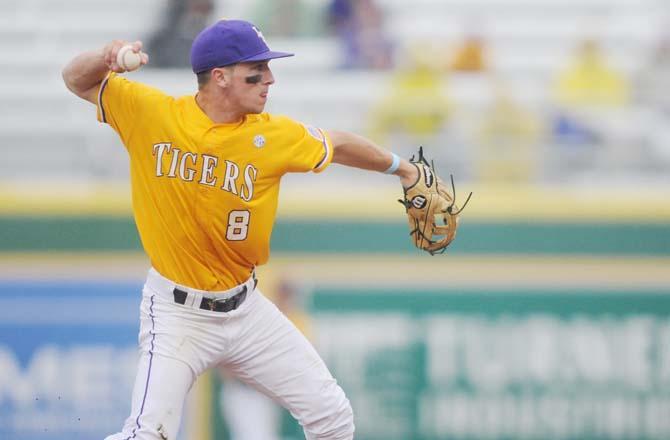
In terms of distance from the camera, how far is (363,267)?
376 inches

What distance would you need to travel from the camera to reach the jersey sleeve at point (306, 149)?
5152mm

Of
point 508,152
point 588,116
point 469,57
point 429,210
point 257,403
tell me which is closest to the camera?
point 429,210

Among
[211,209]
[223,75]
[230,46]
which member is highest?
[230,46]

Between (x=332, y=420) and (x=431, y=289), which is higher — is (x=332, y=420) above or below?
below

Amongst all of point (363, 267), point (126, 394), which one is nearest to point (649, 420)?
point (363, 267)

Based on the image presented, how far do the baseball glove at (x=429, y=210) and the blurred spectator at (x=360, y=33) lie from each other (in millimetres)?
4807

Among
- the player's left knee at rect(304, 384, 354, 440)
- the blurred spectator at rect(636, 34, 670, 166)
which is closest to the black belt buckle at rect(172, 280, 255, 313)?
the player's left knee at rect(304, 384, 354, 440)

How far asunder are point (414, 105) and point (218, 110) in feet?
15.9

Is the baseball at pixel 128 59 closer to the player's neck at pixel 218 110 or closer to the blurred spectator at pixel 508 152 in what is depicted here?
the player's neck at pixel 218 110

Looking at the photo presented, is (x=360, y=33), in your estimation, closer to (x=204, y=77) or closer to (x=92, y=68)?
(x=204, y=77)

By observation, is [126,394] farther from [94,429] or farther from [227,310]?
[227,310]

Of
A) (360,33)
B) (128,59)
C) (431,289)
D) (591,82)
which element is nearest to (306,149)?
(128,59)

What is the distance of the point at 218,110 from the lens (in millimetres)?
5082

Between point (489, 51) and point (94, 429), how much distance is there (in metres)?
4.74
